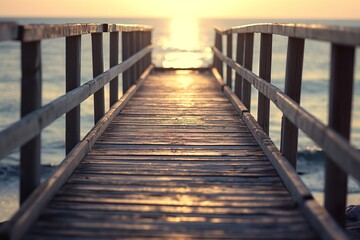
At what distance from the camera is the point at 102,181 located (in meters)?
4.40

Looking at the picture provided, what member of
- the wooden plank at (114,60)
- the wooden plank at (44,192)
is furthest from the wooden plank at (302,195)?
the wooden plank at (114,60)

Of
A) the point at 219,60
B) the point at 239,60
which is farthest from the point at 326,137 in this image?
the point at 219,60

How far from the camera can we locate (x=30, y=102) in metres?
3.69

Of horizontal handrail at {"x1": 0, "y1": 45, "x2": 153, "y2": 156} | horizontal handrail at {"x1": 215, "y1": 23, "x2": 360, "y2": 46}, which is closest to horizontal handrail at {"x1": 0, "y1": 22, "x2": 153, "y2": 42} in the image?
horizontal handrail at {"x1": 0, "y1": 45, "x2": 153, "y2": 156}

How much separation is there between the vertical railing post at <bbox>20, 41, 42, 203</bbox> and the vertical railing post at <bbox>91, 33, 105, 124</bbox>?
103 inches

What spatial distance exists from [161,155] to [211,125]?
167 cm

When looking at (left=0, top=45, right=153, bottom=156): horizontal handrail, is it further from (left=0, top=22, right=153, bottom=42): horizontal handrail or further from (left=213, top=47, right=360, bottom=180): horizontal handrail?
(left=213, top=47, right=360, bottom=180): horizontal handrail

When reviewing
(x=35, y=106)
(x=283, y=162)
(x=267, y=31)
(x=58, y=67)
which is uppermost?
(x=267, y=31)

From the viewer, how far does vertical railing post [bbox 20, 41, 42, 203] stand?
12.0 ft

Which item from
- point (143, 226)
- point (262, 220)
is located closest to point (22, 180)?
point (143, 226)

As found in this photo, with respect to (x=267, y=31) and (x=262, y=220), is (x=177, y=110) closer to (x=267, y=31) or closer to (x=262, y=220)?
(x=267, y=31)

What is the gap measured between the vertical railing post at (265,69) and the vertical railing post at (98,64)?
162 centimetres

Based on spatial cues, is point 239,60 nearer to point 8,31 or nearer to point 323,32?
point 323,32

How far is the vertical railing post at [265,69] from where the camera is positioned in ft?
20.5
